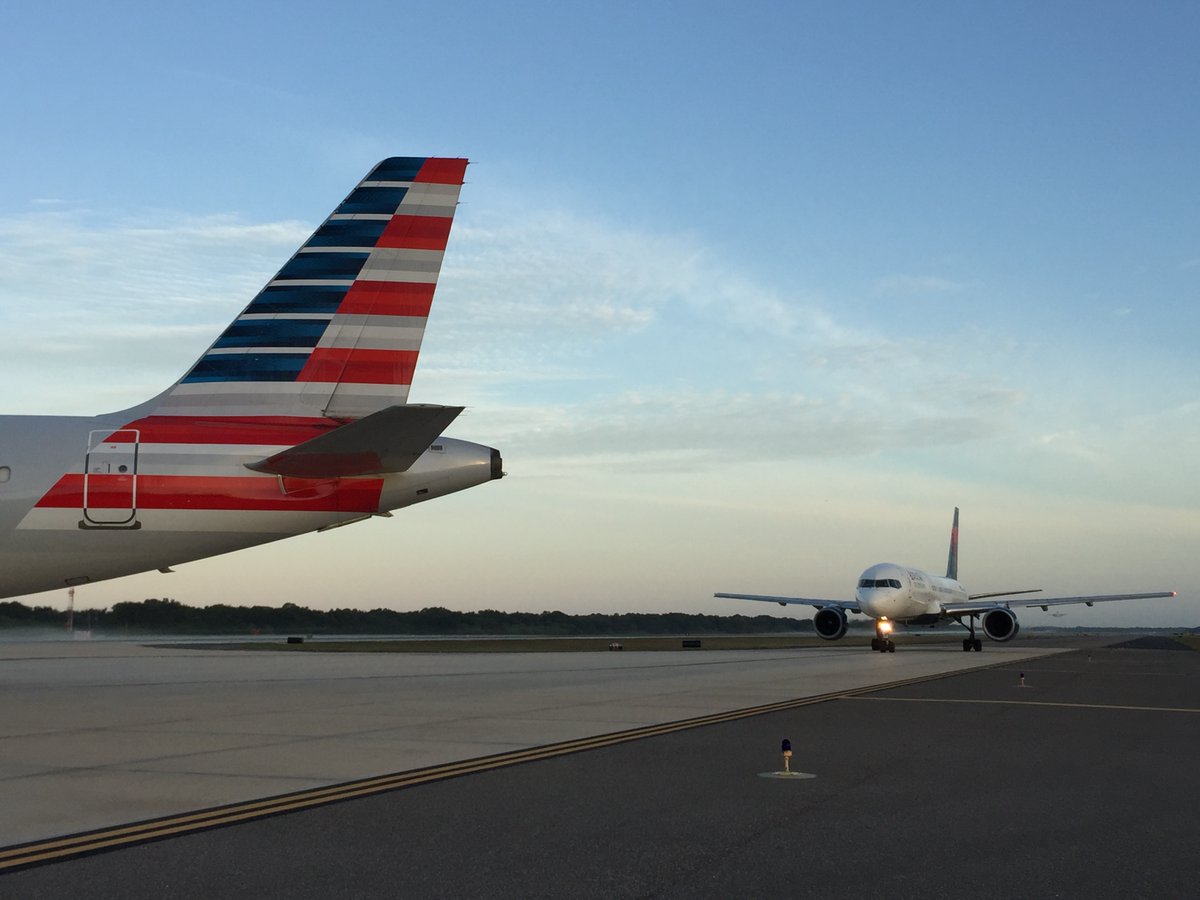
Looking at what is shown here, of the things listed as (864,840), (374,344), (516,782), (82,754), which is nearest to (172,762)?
(82,754)

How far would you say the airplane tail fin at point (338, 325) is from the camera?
18.9 m

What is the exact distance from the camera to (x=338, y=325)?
19.0 meters

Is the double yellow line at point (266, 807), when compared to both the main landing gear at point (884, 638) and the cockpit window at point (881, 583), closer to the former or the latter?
the main landing gear at point (884, 638)

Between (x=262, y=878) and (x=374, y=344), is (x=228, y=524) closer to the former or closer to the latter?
(x=374, y=344)

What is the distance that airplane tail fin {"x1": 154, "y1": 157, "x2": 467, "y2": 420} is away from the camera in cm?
1889

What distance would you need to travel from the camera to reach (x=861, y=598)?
5250 centimetres

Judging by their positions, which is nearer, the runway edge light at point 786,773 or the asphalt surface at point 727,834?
the asphalt surface at point 727,834

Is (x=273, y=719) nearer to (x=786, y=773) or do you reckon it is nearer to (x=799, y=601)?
(x=786, y=773)

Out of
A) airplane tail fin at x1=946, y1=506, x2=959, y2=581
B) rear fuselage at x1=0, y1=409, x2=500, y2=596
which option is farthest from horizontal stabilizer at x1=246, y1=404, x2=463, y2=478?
airplane tail fin at x1=946, y1=506, x2=959, y2=581

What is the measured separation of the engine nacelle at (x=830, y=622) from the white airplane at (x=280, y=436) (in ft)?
135

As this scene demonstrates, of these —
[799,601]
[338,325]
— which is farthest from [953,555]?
[338,325]

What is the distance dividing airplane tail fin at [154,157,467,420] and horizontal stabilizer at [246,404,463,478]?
1.61 metres

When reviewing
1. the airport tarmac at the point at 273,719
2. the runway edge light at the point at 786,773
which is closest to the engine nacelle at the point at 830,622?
the airport tarmac at the point at 273,719

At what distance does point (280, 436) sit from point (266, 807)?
10317 mm
